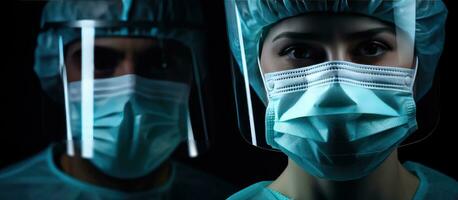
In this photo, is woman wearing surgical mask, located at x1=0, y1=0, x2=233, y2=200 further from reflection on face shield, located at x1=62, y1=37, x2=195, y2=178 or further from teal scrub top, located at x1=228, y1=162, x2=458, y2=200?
teal scrub top, located at x1=228, y1=162, x2=458, y2=200

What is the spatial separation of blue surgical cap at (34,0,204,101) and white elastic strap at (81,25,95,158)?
31 millimetres

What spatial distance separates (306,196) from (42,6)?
3.78 feet

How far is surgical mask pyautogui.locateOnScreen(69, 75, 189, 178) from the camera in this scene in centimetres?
176

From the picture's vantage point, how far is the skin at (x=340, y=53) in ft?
4.46

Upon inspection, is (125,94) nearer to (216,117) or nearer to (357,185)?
(216,117)

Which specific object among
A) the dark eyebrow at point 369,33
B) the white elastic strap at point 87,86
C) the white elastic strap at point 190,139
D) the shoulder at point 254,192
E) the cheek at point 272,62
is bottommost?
the shoulder at point 254,192

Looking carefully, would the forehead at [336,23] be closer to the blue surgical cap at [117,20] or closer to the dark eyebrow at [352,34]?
the dark eyebrow at [352,34]

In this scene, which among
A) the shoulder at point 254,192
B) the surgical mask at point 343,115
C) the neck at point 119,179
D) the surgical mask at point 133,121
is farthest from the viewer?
the neck at point 119,179

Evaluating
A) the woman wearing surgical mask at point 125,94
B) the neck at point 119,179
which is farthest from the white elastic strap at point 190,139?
the neck at point 119,179

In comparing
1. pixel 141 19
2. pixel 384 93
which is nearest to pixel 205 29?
pixel 141 19

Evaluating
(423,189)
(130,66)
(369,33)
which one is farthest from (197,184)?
(369,33)

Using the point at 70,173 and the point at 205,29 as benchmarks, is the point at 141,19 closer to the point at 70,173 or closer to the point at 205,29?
the point at 205,29

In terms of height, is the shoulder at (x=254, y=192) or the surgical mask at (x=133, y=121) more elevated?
the surgical mask at (x=133, y=121)

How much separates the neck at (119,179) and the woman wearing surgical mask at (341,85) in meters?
0.49
